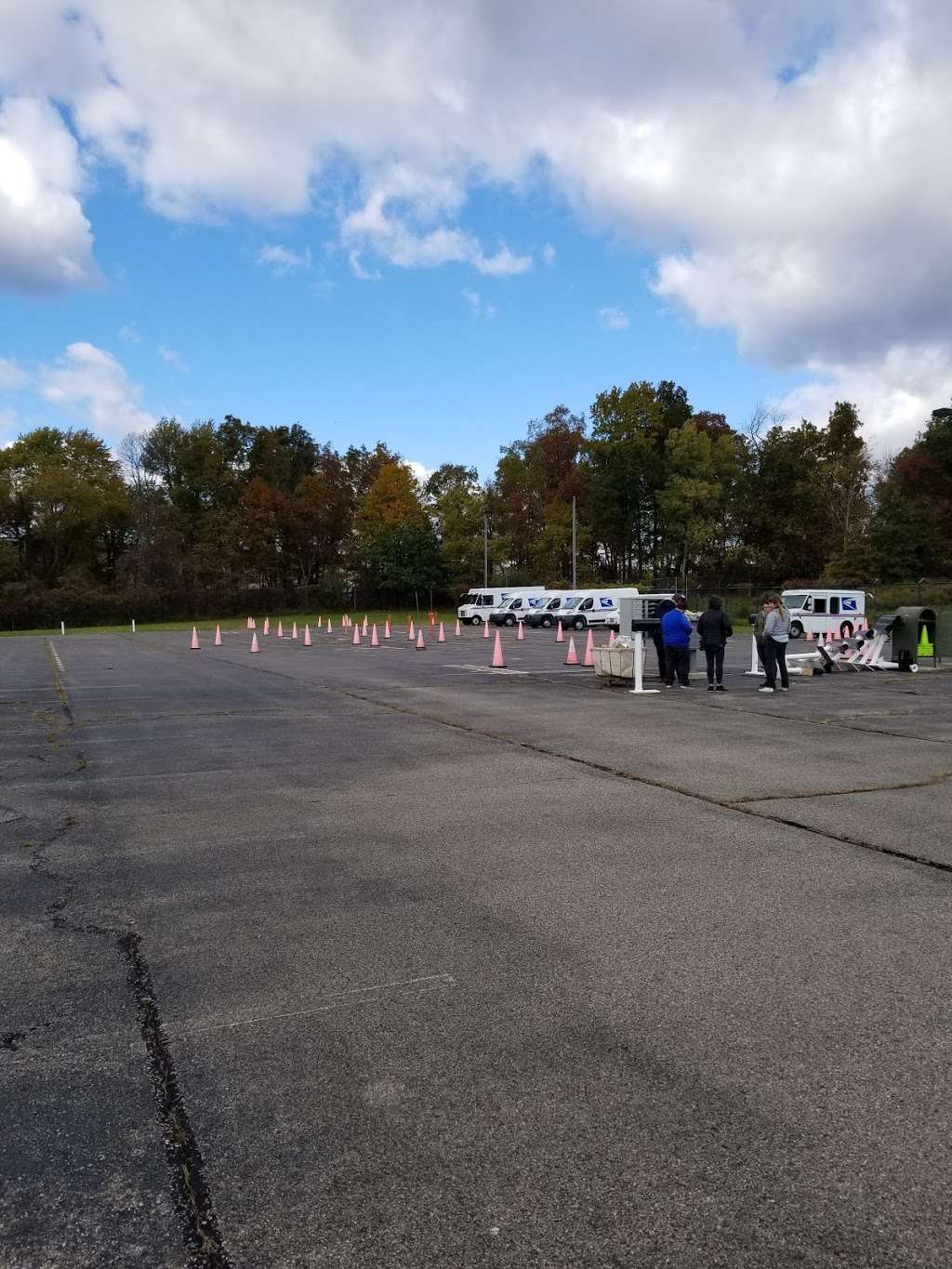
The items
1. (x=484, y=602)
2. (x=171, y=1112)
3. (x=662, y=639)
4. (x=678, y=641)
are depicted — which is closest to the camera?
(x=171, y=1112)

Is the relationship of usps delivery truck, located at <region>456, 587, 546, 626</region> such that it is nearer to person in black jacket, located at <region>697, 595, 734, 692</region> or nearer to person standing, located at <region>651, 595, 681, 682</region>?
Result: person standing, located at <region>651, 595, 681, 682</region>

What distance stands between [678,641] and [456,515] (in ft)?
192

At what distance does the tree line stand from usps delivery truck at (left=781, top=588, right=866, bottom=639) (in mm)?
20774

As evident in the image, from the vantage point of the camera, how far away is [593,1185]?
107 inches

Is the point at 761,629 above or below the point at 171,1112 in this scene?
above

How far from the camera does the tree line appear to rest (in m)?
71.6

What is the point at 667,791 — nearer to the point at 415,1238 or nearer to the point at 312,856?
the point at 312,856

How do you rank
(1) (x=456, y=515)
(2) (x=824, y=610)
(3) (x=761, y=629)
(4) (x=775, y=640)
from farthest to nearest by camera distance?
(1) (x=456, y=515)
(2) (x=824, y=610)
(3) (x=761, y=629)
(4) (x=775, y=640)

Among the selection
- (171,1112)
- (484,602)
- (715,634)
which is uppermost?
(484,602)

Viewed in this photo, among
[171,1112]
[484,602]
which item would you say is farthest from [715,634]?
[484,602]

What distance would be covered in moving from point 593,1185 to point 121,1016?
6.82ft

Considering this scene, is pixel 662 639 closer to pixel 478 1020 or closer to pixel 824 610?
pixel 478 1020

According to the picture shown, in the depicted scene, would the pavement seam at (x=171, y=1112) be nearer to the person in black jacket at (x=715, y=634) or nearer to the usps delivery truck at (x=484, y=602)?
the person in black jacket at (x=715, y=634)

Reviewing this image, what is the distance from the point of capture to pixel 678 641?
17.2 metres
